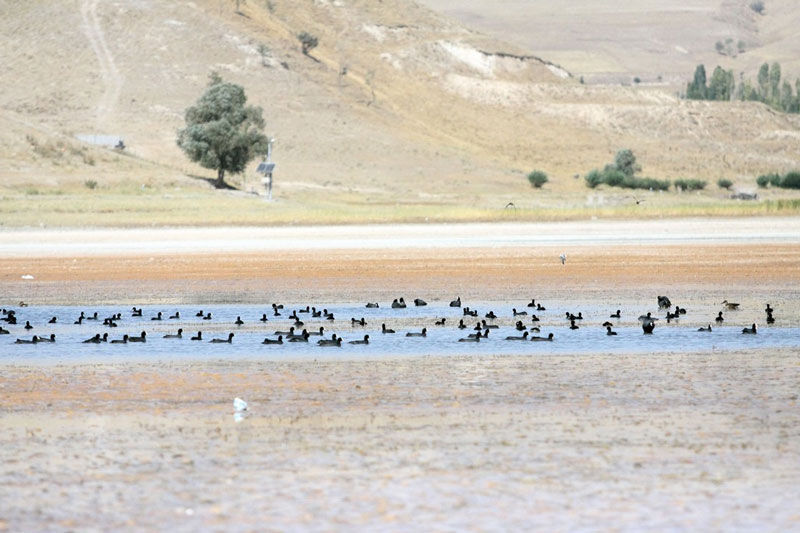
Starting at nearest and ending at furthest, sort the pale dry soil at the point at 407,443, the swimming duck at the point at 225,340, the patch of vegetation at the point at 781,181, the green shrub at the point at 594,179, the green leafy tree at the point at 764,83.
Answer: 1. the pale dry soil at the point at 407,443
2. the swimming duck at the point at 225,340
3. the green shrub at the point at 594,179
4. the patch of vegetation at the point at 781,181
5. the green leafy tree at the point at 764,83

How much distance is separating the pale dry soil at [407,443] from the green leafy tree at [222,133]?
68551 millimetres

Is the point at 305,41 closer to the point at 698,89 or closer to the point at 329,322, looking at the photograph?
the point at 698,89

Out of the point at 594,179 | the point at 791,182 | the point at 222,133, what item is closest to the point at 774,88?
the point at 791,182

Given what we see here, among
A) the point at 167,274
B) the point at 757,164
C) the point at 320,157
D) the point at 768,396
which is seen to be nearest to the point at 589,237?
the point at 167,274

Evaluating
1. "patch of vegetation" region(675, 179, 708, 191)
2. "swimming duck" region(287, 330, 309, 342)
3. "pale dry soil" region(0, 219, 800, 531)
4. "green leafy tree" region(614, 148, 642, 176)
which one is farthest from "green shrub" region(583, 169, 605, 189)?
"swimming duck" region(287, 330, 309, 342)

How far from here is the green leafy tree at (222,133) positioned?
287 feet

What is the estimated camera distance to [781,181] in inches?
4656

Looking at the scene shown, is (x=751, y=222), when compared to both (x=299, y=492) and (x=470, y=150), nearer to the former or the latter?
(x=299, y=492)

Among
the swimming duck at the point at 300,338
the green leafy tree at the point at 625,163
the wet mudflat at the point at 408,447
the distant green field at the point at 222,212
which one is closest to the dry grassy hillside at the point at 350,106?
the green leafy tree at the point at 625,163

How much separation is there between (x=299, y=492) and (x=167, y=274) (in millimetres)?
25573

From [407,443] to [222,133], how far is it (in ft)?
255

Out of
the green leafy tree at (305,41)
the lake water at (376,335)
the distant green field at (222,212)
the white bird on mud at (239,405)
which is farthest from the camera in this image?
the green leafy tree at (305,41)

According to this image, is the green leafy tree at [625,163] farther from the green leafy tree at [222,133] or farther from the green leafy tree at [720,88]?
the green leafy tree at [720,88]

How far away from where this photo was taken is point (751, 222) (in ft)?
183
